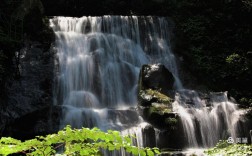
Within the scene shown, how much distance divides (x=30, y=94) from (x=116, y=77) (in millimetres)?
4090

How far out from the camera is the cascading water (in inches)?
458

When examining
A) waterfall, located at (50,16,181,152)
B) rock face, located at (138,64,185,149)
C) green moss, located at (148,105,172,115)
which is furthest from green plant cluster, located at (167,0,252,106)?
green moss, located at (148,105,172,115)

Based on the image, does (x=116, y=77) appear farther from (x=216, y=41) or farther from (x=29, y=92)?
(x=216, y=41)

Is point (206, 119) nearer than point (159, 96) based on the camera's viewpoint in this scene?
Yes

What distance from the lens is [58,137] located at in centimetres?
212

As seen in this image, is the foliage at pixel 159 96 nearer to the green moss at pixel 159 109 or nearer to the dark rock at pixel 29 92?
the green moss at pixel 159 109

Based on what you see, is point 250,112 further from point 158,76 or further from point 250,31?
point 250,31

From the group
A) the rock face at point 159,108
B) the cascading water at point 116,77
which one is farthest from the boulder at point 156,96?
the cascading water at point 116,77

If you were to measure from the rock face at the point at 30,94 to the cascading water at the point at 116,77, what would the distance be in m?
0.59

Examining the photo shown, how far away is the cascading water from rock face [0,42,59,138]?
0.59 metres

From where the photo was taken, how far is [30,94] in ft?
43.1

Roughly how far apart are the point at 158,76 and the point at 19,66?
6271mm

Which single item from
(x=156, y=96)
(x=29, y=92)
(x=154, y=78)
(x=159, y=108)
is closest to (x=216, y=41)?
(x=154, y=78)

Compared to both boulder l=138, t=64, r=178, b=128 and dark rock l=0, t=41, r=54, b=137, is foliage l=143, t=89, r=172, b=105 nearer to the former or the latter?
boulder l=138, t=64, r=178, b=128
